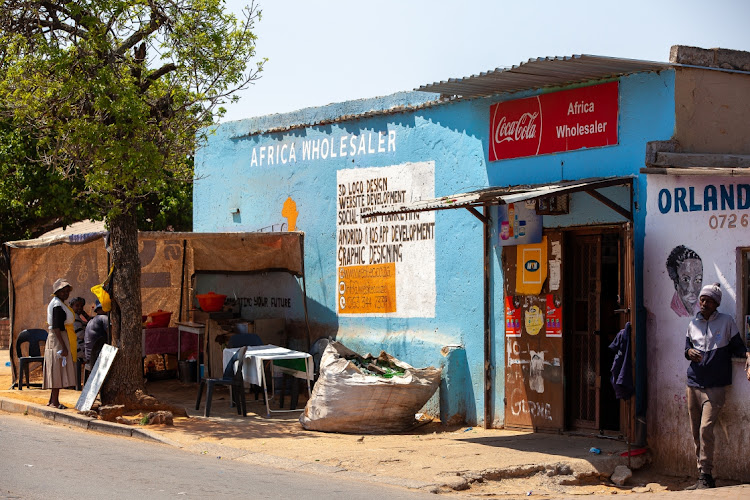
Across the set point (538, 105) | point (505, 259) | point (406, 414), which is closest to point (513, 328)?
point (505, 259)

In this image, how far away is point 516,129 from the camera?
1169cm

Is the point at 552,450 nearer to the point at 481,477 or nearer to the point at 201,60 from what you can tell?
the point at 481,477

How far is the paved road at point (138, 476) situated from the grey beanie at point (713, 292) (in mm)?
3267

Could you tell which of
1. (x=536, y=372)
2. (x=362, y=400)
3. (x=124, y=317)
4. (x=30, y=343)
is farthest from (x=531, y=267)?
(x=30, y=343)

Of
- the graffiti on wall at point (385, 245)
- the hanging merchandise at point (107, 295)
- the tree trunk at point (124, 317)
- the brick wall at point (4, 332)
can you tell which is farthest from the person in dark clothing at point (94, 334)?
the brick wall at point (4, 332)

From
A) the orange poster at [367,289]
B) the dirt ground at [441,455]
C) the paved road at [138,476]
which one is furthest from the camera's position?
the orange poster at [367,289]

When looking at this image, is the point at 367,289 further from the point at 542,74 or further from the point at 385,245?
the point at 542,74

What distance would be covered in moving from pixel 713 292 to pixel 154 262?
32.5 ft

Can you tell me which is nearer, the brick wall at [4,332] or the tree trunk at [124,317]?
the tree trunk at [124,317]

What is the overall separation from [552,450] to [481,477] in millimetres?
1470

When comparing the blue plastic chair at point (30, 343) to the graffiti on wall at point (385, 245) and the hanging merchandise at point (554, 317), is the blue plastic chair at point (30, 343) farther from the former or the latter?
the hanging merchandise at point (554, 317)

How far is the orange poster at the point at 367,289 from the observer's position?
44.2ft

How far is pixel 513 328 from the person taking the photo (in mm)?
11555

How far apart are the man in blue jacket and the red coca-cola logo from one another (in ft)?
10.9
